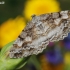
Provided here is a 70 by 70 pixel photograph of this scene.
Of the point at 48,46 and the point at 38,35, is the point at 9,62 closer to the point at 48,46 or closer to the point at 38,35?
the point at 38,35

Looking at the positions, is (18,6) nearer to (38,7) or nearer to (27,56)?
(38,7)

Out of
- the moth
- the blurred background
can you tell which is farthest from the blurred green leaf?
the blurred background

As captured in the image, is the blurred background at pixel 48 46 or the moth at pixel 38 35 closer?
the moth at pixel 38 35

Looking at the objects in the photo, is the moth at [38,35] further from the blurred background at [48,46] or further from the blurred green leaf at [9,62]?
the blurred background at [48,46]

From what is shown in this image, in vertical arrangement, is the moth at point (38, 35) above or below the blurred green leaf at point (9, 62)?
above

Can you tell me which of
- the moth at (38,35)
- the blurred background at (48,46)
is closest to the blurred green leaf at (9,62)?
the moth at (38,35)

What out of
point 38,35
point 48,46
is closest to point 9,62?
point 38,35

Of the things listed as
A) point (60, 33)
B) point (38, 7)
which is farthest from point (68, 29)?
point (38, 7)

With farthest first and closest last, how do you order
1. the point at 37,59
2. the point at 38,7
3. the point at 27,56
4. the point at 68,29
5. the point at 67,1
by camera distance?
the point at 67,1
the point at 38,7
the point at 37,59
the point at 68,29
the point at 27,56

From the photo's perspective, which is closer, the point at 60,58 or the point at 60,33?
the point at 60,33
